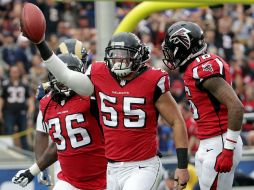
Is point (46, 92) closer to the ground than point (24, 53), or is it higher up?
higher up

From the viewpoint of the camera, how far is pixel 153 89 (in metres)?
6.27

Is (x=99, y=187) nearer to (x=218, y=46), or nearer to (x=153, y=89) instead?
(x=153, y=89)

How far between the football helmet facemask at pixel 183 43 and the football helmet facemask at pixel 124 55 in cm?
35

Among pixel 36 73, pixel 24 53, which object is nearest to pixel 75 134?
pixel 36 73

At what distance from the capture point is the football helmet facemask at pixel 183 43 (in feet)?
21.9

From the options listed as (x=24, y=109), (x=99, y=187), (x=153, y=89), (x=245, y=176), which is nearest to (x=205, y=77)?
(x=153, y=89)

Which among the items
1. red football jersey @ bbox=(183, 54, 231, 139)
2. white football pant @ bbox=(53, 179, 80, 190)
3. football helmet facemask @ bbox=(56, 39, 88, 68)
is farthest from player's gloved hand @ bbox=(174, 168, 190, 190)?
football helmet facemask @ bbox=(56, 39, 88, 68)

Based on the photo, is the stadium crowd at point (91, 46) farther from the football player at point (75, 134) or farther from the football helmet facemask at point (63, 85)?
the football helmet facemask at point (63, 85)

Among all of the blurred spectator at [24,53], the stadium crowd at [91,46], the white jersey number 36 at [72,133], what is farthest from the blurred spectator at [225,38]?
the white jersey number 36 at [72,133]

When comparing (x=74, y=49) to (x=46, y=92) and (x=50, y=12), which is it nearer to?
(x=46, y=92)

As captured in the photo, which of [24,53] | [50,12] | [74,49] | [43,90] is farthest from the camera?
[50,12]

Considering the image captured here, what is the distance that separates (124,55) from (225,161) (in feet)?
3.32

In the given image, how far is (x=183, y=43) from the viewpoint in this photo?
263 inches

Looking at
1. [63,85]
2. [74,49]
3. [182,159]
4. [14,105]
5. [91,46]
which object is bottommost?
[14,105]
